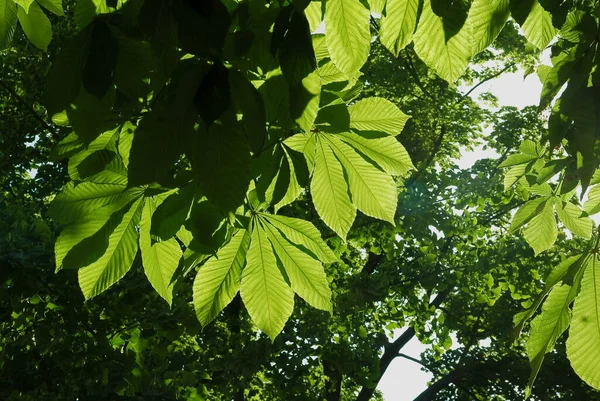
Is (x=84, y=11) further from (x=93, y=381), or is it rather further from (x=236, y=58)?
(x=93, y=381)

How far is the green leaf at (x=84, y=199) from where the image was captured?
5.07 feet

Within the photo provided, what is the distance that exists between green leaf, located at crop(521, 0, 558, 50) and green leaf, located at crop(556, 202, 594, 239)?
2.98 feet

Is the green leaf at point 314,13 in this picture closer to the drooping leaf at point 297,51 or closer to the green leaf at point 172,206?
the drooping leaf at point 297,51

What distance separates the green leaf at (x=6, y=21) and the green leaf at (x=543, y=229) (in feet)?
5.65

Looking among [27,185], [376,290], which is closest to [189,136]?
[376,290]

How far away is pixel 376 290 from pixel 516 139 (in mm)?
5418

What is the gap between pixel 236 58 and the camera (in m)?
1.09

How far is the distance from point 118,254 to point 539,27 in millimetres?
1136

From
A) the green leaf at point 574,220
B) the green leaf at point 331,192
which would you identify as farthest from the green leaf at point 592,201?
the green leaf at point 331,192

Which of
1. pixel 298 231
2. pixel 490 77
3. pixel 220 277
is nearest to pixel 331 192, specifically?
pixel 298 231

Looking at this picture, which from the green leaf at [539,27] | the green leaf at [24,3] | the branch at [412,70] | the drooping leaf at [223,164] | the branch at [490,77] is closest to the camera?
the drooping leaf at [223,164]

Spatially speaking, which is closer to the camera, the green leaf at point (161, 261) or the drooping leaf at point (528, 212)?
the green leaf at point (161, 261)

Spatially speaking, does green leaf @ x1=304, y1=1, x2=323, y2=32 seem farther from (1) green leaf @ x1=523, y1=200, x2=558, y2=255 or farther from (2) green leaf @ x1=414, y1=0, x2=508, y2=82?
(1) green leaf @ x1=523, y1=200, x2=558, y2=255

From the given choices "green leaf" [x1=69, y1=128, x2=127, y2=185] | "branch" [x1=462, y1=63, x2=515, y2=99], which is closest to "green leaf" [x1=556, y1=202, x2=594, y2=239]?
"green leaf" [x1=69, y1=128, x2=127, y2=185]
